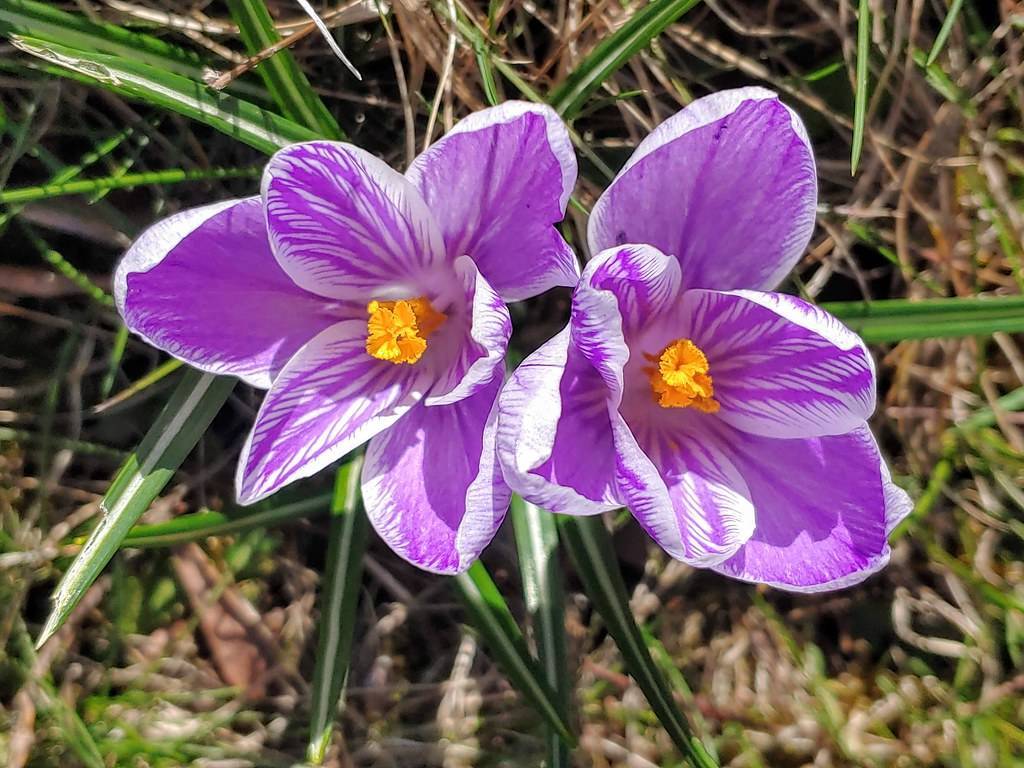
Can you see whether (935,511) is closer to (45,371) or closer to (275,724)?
(275,724)

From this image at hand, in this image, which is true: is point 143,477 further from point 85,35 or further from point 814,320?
point 814,320

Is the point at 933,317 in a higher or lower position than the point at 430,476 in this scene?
lower

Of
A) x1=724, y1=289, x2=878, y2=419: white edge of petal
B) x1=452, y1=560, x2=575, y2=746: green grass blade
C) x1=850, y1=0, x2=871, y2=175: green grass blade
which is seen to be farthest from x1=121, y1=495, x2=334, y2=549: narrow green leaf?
x1=850, y1=0, x2=871, y2=175: green grass blade

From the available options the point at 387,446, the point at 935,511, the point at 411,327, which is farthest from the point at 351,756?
the point at 935,511

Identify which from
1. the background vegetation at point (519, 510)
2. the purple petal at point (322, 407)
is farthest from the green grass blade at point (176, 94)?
the purple petal at point (322, 407)

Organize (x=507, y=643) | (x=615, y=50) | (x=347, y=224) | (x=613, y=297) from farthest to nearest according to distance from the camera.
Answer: (x=507, y=643) → (x=615, y=50) → (x=347, y=224) → (x=613, y=297)

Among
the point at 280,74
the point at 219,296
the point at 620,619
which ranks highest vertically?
the point at 280,74

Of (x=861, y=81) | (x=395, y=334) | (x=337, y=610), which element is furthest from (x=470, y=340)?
(x=861, y=81)
